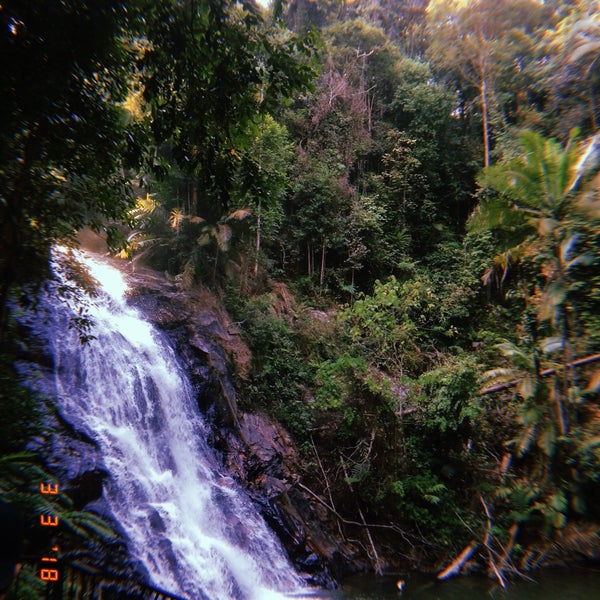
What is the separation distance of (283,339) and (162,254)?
452 cm

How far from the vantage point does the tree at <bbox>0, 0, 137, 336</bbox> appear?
267cm

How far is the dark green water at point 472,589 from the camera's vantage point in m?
6.79

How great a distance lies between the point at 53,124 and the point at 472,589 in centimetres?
929

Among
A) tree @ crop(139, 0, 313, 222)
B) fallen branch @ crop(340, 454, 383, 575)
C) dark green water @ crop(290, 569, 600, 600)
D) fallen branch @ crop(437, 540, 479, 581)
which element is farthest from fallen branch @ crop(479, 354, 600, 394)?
tree @ crop(139, 0, 313, 222)

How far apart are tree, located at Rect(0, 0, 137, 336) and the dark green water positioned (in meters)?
6.56

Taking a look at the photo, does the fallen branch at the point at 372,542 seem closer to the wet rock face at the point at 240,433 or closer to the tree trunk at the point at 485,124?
the wet rock face at the point at 240,433

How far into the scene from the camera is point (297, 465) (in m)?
9.22

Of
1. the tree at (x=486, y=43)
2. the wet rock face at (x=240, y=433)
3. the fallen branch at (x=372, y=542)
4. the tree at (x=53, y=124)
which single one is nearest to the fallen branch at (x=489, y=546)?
the fallen branch at (x=372, y=542)

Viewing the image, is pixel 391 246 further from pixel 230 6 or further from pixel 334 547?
pixel 230 6

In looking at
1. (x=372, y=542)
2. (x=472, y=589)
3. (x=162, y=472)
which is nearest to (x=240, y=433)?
(x=162, y=472)

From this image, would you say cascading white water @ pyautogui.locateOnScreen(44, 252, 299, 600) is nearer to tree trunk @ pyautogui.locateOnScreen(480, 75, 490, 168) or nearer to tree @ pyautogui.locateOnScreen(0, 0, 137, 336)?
tree @ pyautogui.locateOnScreen(0, 0, 137, 336)

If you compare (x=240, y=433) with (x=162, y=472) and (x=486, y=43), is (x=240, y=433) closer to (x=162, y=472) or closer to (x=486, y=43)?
(x=162, y=472)

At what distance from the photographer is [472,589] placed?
7.22 meters

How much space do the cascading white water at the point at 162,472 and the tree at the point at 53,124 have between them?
12.2 ft
